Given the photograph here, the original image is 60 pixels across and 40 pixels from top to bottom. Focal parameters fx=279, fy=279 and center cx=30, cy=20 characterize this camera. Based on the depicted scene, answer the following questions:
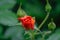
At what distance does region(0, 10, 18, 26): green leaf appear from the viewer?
1.75m

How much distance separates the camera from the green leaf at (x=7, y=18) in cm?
175

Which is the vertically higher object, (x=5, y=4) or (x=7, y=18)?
(x=5, y=4)

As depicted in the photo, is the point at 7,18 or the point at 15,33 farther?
the point at 15,33

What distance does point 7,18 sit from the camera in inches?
69.9

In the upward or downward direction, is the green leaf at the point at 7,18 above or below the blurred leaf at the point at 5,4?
below

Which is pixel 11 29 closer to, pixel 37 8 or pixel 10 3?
pixel 10 3

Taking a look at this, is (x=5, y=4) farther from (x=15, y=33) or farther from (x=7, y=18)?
(x=15, y=33)

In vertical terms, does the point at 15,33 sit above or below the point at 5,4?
below

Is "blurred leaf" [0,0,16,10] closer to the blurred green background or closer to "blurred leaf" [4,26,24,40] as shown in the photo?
the blurred green background

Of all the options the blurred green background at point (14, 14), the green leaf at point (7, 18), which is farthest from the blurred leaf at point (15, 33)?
the green leaf at point (7, 18)

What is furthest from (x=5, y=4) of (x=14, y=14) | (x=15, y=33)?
(x=15, y=33)

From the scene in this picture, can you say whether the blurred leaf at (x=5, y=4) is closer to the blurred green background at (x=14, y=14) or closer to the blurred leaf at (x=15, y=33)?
the blurred green background at (x=14, y=14)

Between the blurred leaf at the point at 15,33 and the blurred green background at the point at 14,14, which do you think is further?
the blurred leaf at the point at 15,33

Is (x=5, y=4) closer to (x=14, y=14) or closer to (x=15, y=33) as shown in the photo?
(x=14, y=14)
